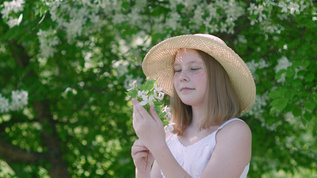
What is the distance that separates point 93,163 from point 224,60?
307 centimetres

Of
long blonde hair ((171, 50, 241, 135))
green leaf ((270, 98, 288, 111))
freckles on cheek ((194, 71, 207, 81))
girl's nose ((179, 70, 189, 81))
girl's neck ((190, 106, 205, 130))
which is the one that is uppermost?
girl's nose ((179, 70, 189, 81))

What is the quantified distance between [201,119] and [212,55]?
339 mm

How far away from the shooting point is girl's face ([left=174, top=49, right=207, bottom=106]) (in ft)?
6.63

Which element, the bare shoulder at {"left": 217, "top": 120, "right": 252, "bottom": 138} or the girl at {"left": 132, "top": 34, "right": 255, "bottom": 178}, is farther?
the bare shoulder at {"left": 217, "top": 120, "right": 252, "bottom": 138}

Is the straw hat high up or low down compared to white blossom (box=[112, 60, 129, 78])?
up

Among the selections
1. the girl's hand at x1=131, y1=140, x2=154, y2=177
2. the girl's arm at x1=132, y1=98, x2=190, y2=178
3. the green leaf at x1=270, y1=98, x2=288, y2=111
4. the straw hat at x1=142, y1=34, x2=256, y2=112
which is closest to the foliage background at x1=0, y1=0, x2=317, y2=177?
the green leaf at x1=270, y1=98, x2=288, y2=111

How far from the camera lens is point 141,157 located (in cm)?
196

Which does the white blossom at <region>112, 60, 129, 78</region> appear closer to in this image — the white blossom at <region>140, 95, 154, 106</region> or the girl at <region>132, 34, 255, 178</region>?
the girl at <region>132, 34, 255, 178</region>

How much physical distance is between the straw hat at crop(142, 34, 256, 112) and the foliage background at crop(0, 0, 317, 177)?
26.6 inches

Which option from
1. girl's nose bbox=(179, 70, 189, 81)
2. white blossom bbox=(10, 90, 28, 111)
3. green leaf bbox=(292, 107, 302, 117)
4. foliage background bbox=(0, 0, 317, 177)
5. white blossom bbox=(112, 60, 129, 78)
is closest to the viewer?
girl's nose bbox=(179, 70, 189, 81)

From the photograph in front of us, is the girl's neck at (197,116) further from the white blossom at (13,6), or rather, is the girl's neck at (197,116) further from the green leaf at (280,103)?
the white blossom at (13,6)

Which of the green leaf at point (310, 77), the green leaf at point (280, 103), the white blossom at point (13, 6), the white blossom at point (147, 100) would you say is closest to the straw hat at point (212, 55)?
the white blossom at point (147, 100)

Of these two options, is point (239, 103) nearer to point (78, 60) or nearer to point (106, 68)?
point (106, 68)

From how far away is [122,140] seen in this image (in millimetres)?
4402
